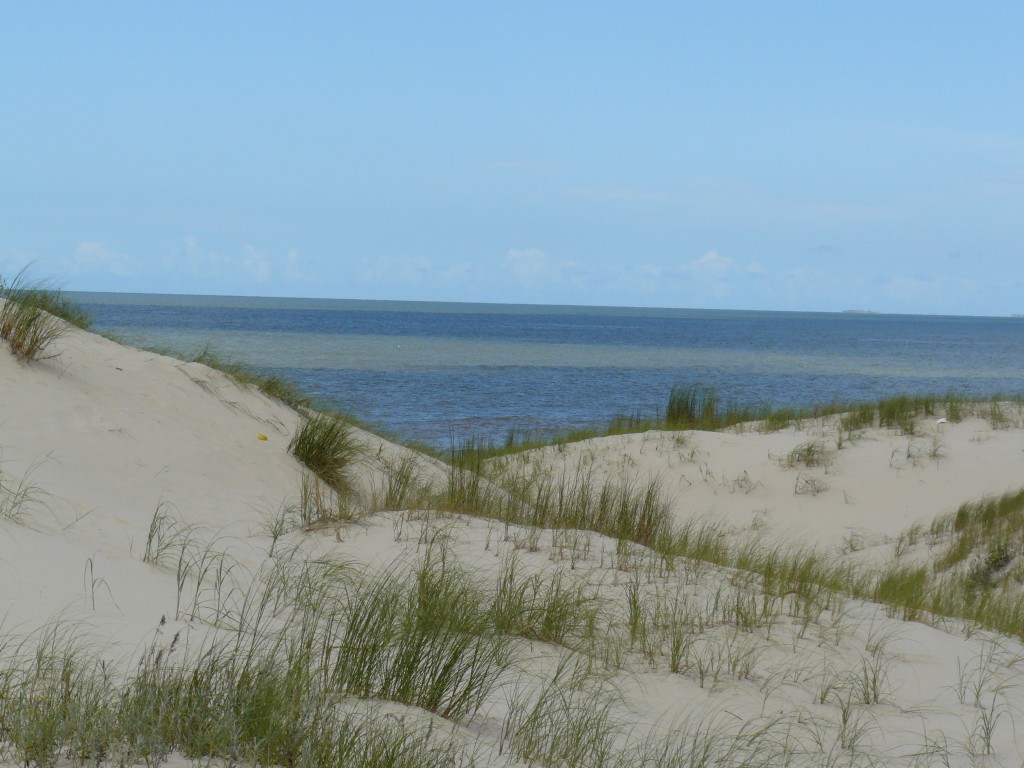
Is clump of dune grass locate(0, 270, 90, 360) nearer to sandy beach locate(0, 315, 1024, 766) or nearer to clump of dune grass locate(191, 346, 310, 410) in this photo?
sandy beach locate(0, 315, 1024, 766)

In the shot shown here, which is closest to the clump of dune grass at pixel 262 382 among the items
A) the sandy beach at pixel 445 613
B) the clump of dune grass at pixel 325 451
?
the sandy beach at pixel 445 613

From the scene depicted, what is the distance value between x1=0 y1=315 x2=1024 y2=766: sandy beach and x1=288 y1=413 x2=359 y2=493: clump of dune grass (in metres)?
0.12

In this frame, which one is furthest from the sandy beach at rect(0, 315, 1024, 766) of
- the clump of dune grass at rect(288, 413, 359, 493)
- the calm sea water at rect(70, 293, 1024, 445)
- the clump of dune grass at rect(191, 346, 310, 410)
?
the calm sea water at rect(70, 293, 1024, 445)

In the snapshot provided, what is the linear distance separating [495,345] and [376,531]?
4990cm

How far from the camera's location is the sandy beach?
115 inches

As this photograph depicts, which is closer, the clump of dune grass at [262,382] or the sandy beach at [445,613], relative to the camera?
the sandy beach at [445,613]

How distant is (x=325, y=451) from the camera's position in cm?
880

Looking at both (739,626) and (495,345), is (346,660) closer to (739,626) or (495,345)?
(739,626)

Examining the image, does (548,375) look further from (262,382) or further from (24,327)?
(24,327)

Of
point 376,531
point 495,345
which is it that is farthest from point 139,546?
point 495,345

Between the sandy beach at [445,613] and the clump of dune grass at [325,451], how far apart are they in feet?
0.40

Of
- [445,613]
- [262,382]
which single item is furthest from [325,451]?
[445,613]

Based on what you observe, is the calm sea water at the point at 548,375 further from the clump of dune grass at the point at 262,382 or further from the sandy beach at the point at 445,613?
the sandy beach at the point at 445,613

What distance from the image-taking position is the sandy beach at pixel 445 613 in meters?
2.93
